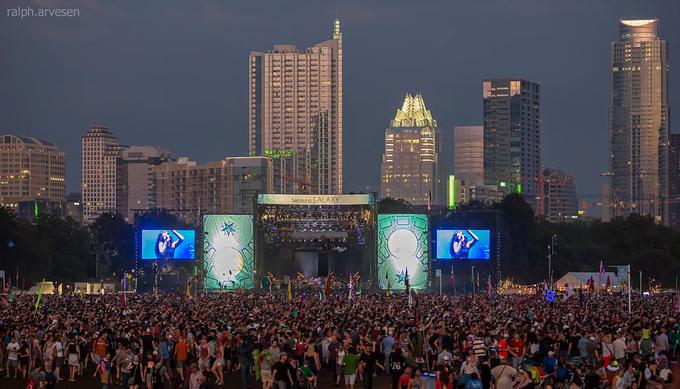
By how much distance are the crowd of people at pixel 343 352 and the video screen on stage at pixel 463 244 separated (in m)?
42.6

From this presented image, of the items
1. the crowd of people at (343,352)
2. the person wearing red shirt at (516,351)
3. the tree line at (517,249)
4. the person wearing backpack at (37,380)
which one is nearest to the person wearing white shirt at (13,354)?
the crowd of people at (343,352)

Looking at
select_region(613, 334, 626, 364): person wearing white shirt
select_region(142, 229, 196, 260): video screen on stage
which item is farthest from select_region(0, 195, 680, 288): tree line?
select_region(613, 334, 626, 364): person wearing white shirt

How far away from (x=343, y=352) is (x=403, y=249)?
170 feet

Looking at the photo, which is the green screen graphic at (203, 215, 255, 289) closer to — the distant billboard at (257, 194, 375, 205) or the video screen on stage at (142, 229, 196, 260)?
the distant billboard at (257, 194, 375, 205)

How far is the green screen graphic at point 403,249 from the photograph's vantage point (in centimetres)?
8094

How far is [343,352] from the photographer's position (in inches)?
1150

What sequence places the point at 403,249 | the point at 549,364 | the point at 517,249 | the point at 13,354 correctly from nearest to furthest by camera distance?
the point at 549,364 → the point at 13,354 → the point at 403,249 → the point at 517,249

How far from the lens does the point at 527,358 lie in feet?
88.1

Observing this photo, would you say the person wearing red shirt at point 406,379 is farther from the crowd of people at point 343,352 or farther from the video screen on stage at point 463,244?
the video screen on stage at point 463,244

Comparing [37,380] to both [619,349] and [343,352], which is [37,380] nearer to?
[343,352]

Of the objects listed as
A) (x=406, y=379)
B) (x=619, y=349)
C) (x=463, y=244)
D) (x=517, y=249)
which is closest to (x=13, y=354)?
(x=406, y=379)

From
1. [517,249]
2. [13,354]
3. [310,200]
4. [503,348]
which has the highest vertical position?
[310,200]

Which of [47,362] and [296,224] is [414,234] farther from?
[47,362]

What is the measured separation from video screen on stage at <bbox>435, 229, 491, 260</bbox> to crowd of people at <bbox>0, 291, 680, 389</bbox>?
42.6 metres
